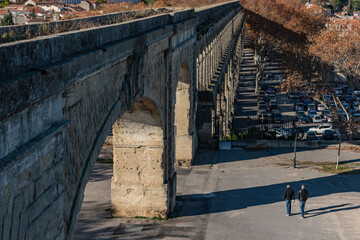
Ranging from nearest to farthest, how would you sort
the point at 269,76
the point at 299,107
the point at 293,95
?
1. the point at 299,107
2. the point at 293,95
3. the point at 269,76

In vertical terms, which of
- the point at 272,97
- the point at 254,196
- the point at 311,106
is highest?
the point at 254,196

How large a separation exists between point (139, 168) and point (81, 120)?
8.29 metres

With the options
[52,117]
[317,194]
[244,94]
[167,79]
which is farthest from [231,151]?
[244,94]

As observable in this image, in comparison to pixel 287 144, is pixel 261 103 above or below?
below

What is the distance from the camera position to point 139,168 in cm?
1620

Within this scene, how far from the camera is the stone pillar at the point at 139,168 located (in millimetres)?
15844

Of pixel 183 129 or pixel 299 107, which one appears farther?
pixel 299 107

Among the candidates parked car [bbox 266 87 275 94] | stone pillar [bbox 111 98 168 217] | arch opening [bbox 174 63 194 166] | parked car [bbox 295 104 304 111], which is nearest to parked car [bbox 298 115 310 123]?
parked car [bbox 295 104 304 111]

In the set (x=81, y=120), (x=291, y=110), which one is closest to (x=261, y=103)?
(x=291, y=110)

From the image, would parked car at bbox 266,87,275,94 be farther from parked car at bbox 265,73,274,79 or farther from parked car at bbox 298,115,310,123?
parked car at bbox 298,115,310,123

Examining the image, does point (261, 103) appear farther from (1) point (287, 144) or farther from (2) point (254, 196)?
(2) point (254, 196)

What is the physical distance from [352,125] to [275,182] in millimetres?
8799

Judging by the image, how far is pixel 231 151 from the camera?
2664 centimetres

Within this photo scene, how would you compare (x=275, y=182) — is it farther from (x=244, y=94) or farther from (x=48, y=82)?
(x=244, y=94)
